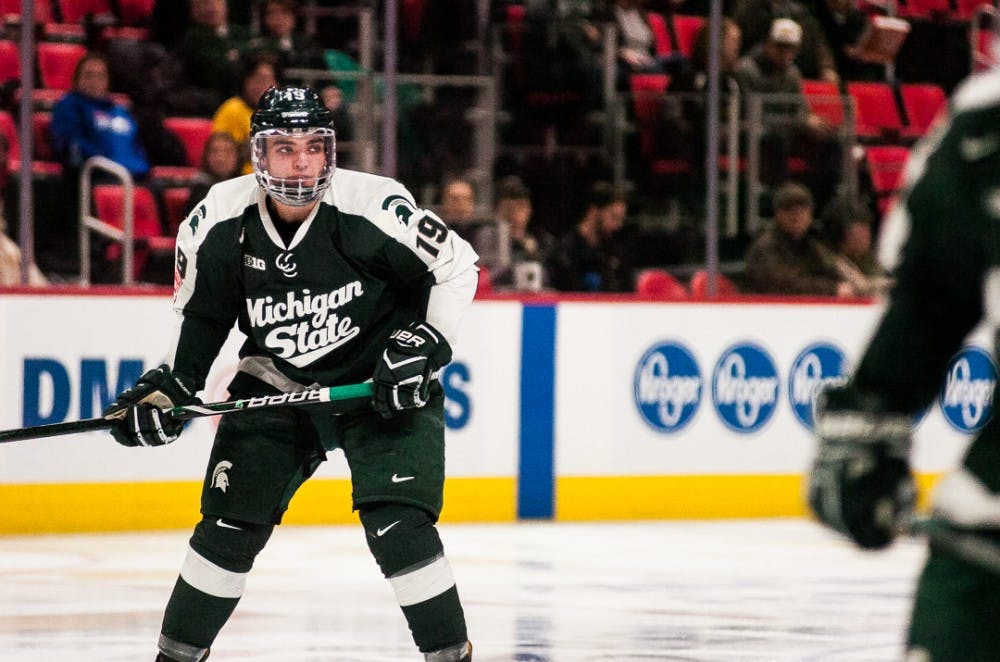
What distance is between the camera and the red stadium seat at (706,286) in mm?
8320

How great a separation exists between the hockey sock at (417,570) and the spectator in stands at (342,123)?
3.98m

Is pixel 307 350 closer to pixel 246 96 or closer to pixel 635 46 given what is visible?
pixel 246 96

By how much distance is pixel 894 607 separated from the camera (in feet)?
19.4

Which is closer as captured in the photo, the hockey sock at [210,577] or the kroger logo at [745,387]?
the hockey sock at [210,577]

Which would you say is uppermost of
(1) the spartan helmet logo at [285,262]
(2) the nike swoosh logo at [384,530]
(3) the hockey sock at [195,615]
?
(1) the spartan helmet logo at [285,262]

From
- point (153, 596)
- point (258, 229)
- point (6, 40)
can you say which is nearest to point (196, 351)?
point (258, 229)

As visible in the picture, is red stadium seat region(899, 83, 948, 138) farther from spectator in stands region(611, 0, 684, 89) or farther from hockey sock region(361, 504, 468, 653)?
hockey sock region(361, 504, 468, 653)

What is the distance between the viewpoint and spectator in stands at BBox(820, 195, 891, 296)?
28.0 feet

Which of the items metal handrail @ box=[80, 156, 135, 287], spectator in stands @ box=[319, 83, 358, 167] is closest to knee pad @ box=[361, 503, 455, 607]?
metal handrail @ box=[80, 156, 135, 287]

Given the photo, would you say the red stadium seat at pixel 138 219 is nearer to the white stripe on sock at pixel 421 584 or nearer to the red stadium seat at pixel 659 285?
the red stadium seat at pixel 659 285

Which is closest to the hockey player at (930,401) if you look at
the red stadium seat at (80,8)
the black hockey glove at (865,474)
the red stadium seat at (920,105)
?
the black hockey glove at (865,474)

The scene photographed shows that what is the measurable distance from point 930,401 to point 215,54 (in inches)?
252

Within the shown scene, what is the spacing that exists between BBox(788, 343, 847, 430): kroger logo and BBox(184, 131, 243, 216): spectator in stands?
2.59 metres

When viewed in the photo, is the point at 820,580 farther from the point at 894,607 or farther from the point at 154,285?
the point at 154,285
